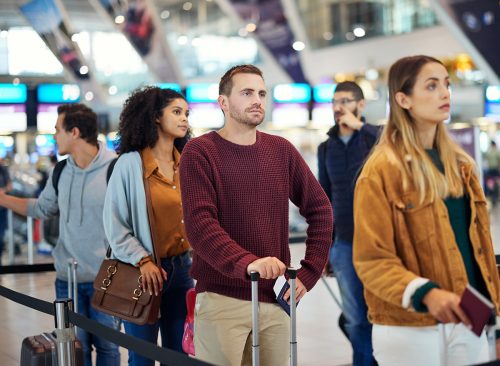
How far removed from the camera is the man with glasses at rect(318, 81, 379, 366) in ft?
18.1

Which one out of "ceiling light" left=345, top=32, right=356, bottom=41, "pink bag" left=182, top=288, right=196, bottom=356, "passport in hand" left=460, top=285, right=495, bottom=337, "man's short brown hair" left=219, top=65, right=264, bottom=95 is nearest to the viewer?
"passport in hand" left=460, top=285, right=495, bottom=337

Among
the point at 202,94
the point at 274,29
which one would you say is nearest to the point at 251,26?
the point at 274,29

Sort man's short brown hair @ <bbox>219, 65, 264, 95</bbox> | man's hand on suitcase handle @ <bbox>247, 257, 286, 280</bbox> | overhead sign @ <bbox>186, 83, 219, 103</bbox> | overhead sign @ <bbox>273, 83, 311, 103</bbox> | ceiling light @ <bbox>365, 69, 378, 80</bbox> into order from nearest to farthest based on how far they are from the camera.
Result: man's hand on suitcase handle @ <bbox>247, 257, 286, 280</bbox>, man's short brown hair @ <bbox>219, 65, 264, 95</bbox>, overhead sign @ <bbox>186, 83, 219, 103</bbox>, overhead sign @ <bbox>273, 83, 311, 103</bbox>, ceiling light @ <bbox>365, 69, 378, 80</bbox>

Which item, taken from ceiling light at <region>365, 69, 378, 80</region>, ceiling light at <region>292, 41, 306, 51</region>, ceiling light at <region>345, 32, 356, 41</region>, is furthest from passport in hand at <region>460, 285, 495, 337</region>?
ceiling light at <region>365, 69, 378, 80</region>

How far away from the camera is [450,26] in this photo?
46.6 ft

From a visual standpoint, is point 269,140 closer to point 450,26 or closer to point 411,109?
point 411,109

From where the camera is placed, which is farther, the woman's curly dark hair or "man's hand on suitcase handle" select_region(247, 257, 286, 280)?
the woman's curly dark hair

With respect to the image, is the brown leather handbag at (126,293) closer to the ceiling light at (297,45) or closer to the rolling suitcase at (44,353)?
the rolling suitcase at (44,353)

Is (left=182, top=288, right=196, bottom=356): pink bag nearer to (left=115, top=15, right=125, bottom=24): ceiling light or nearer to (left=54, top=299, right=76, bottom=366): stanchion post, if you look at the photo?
(left=54, top=299, right=76, bottom=366): stanchion post

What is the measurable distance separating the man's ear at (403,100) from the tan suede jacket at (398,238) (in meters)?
0.18

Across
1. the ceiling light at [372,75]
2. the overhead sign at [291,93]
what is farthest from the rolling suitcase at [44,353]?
the ceiling light at [372,75]

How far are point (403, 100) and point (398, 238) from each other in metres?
A: 0.47

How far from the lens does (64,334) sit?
381 cm

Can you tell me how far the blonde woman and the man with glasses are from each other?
8.50ft
